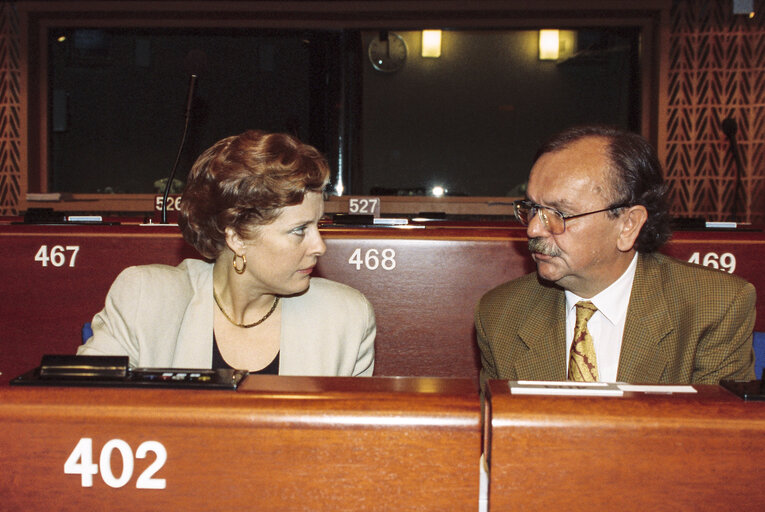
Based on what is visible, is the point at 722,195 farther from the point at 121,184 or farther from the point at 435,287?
the point at 121,184

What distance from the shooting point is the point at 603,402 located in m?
0.61

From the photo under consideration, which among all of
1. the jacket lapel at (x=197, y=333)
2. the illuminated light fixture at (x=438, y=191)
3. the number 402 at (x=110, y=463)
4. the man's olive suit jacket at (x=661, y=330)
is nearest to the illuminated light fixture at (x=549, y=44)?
the illuminated light fixture at (x=438, y=191)

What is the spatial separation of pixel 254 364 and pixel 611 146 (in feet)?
3.39

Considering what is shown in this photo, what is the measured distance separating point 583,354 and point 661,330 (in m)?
0.19

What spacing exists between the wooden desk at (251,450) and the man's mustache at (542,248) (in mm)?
A: 1119

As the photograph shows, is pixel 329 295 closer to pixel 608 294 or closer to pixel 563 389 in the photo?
pixel 608 294

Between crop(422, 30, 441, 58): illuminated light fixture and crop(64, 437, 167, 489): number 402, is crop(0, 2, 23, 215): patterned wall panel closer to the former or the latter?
crop(422, 30, 441, 58): illuminated light fixture

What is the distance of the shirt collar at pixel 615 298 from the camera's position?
1721mm

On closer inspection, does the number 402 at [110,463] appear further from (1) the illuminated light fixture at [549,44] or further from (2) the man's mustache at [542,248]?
(1) the illuminated light fixture at [549,44]

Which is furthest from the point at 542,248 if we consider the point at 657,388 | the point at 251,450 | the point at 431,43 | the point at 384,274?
the point at 431,43

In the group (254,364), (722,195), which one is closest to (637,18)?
(722,195)

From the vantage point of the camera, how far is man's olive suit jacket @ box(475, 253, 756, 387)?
5.18 ft

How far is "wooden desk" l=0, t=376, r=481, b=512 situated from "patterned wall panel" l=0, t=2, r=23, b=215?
7.38m

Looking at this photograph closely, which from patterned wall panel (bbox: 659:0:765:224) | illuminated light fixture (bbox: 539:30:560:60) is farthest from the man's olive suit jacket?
illuminated light fixture (bbox: 539:30:560:60)
